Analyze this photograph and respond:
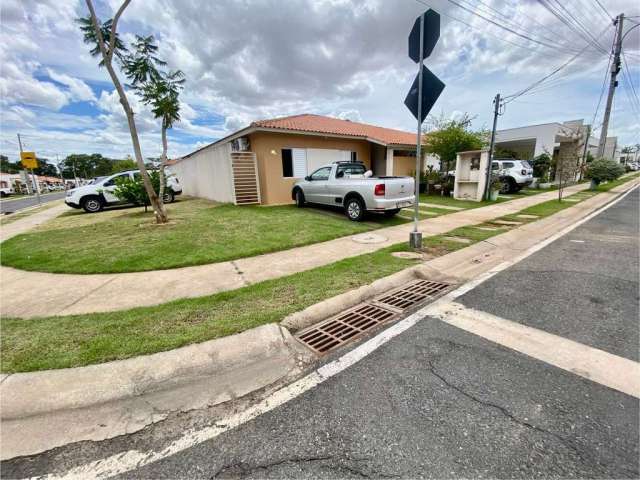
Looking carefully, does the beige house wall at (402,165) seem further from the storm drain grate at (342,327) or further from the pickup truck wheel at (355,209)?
the storm drain grate at (342,327)

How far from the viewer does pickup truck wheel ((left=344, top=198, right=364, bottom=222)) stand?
28.6 ft

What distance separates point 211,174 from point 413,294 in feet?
46.1

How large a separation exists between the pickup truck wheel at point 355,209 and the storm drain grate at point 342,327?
5.28 meters

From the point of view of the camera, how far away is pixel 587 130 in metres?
26.9

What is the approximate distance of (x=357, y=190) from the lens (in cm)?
Answer: 862

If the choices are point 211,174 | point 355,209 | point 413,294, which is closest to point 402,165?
point 355,209

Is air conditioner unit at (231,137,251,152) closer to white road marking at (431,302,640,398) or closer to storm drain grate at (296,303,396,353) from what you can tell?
storm drain grate at (296,303,396,353)

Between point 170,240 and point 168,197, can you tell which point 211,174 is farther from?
point 170,240

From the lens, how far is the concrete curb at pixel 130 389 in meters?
2.00

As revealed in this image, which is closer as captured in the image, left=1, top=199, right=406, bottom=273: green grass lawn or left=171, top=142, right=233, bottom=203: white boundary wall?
left=1, top=199, right=406, bottom=273: green grass lawn

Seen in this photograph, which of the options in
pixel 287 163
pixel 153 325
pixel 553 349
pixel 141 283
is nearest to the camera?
pixel 553 349

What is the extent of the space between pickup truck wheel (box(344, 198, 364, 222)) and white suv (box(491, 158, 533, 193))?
12.3 meters

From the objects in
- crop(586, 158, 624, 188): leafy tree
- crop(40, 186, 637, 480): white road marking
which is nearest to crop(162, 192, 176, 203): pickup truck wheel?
crop(40, 186, 637, 480): white road marking

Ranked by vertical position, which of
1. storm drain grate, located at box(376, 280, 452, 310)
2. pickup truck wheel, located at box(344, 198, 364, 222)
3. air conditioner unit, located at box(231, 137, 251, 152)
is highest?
air conditioner unit, located at box(231, 137, 251, 152)
